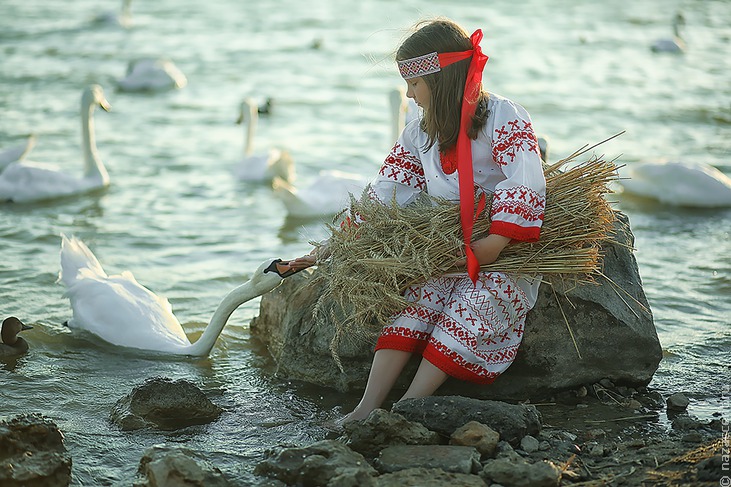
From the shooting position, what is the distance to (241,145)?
1310 centimetres

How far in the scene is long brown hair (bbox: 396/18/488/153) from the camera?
4.94 metres

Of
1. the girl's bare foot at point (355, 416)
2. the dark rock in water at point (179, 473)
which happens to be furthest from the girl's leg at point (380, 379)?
the dark rock in water at point (179, 473)

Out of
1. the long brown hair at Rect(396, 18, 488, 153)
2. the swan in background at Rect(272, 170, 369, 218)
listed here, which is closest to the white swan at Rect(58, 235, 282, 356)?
the long brown hair at Rect(396, 18, 488, 153)

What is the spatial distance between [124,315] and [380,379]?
2.14 metres

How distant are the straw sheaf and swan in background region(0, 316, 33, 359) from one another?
6.54 ft

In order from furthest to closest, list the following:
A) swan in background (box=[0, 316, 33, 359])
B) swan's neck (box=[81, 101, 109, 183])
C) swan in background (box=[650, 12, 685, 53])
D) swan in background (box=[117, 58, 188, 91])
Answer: swan in background (box=[650, 12, 685, 53]) < swan in background (box=[117, 58, 188, 91]) < swan's neck (box=[81, 101, 109, 183]) < swan in background (box=[0, 316, 33, 359])

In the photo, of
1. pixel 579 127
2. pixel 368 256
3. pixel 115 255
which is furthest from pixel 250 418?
pixel 579 127

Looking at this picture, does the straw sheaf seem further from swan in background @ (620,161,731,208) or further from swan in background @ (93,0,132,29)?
swan in background @ (93,0,132,29)

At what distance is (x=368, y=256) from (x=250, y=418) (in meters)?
1.01

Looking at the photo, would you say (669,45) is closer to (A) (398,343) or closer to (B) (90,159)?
(B) (90,159)

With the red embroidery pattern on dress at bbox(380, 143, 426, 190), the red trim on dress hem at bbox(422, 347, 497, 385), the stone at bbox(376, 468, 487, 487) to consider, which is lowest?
the stone at bbox(376, 468, 487, 487)

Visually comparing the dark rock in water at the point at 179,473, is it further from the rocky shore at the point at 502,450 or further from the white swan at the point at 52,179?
the white swan at the point at 52,179

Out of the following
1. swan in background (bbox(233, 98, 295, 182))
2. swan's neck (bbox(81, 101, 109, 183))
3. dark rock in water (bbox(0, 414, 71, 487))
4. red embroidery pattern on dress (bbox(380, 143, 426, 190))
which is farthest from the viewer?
swan in background (bbox(233, 98, 295, 182))

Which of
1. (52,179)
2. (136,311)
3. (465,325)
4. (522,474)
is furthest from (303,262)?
(52,179)
